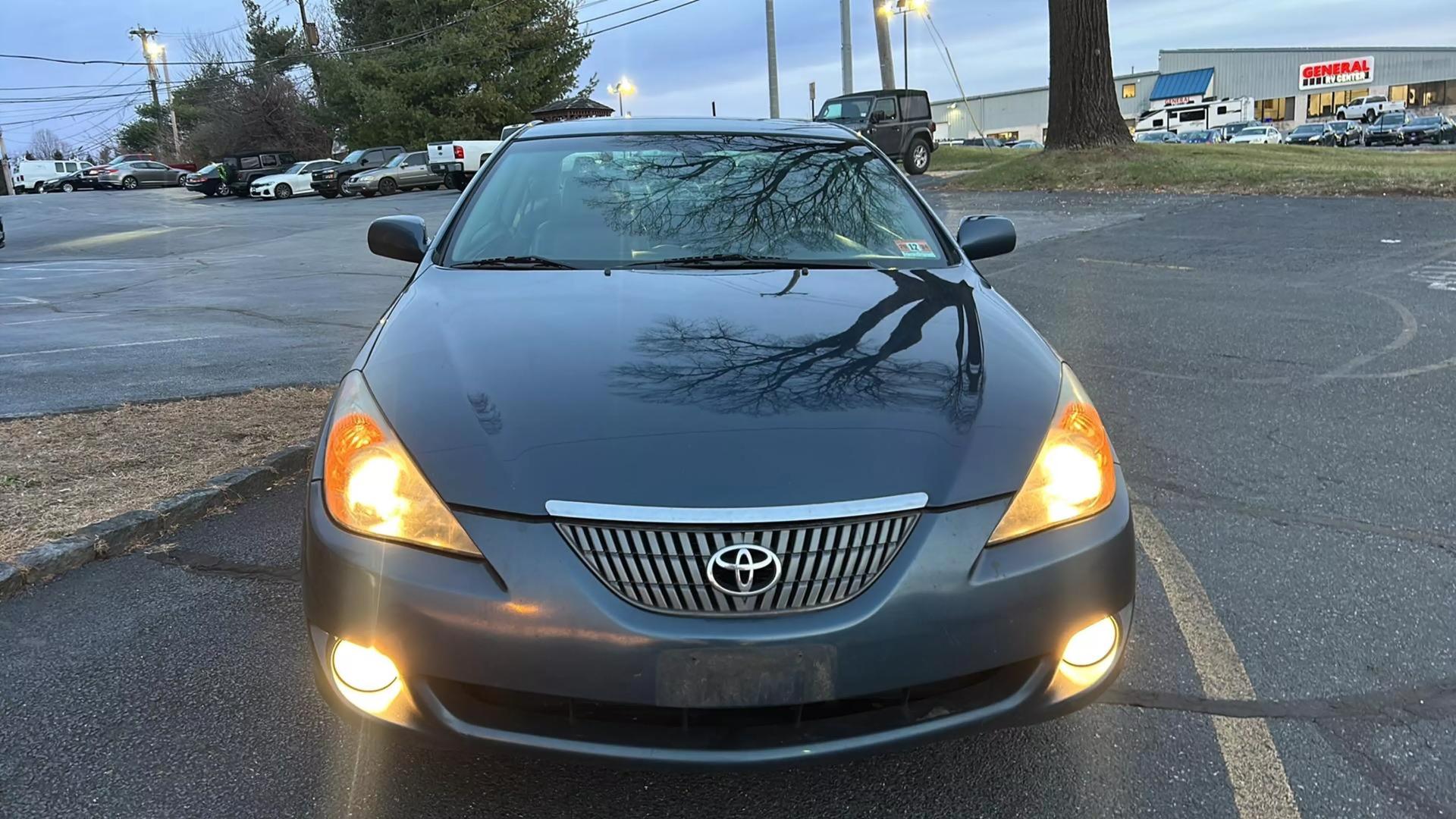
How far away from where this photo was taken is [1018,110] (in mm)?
87125

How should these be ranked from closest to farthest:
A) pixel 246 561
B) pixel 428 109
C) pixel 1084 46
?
pixel 246 561 < pixel 1084 46 < pixel 428 109

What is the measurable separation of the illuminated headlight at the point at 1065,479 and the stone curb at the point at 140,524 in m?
3.17

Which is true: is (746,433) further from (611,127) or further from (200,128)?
(200,128)

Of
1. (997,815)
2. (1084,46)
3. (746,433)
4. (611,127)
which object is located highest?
(1084,46)

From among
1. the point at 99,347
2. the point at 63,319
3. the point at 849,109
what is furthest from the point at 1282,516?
the point at 849,109

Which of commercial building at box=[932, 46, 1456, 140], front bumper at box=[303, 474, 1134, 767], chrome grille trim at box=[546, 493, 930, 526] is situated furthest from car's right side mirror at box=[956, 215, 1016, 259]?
commercial building at box=[932, 46, 1456, 140]

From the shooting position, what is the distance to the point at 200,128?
59062 millimetres

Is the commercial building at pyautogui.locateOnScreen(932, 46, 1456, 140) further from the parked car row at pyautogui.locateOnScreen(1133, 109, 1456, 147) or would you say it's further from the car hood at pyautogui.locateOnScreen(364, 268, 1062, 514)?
the car hood at pyautogui.locateOnScreen(364, 268, 1062, 514)

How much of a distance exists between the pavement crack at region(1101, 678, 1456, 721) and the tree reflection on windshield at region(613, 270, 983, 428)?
3.13 ft

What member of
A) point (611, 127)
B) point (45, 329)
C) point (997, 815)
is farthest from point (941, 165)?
point (997, 815)

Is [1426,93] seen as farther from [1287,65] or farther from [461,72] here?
[461,72]

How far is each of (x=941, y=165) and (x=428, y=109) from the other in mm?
25041

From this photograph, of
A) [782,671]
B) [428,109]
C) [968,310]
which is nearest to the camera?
[782,671]

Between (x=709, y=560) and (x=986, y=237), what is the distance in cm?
228
